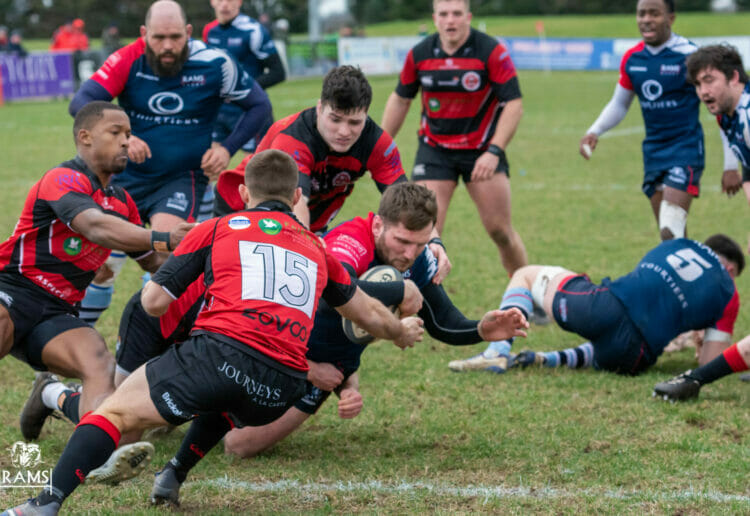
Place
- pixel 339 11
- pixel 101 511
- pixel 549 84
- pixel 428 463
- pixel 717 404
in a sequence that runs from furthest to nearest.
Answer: pixel 339 11 → pixel 549 84 → pixel 717 404 → pixel 428 463 → pixel 101 511

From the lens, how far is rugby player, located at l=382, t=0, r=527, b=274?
7219 millimetres

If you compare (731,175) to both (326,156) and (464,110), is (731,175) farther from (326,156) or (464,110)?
(326,156)

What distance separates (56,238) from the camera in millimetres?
4852

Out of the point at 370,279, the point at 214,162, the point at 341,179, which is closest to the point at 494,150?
the point at 341,179

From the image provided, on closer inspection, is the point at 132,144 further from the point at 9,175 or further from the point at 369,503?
the point at 9,175

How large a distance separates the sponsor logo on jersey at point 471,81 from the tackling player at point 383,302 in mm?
2710

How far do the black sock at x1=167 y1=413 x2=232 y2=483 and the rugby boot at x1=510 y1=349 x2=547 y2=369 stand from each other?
2.75 meters

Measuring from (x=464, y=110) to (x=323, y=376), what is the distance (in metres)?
3.60

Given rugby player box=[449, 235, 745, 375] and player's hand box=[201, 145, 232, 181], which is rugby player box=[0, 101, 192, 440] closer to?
player's hand box=[201, 145, 232, 181]

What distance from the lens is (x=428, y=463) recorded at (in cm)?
467

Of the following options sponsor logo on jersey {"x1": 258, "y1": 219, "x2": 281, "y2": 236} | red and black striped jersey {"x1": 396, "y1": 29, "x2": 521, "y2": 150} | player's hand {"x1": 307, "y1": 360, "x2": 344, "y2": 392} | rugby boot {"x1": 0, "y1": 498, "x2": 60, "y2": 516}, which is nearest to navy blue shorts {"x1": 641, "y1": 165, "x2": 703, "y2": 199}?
red and black striped jersey {"x1": 396, "y1": 29, "x2": 521, "y2": 150}

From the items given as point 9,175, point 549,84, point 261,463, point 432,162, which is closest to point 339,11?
point 549,84

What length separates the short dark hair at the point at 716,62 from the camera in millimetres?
5934

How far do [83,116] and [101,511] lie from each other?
2.16m
